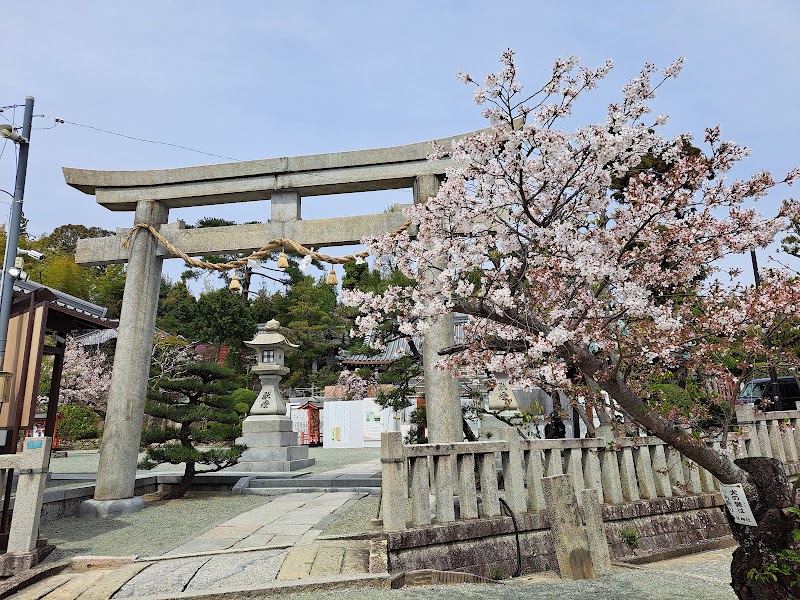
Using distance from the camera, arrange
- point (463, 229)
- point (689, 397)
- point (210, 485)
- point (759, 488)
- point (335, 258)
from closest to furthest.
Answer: point (759, 488)
point (463, 229)
point (335, 258)
point (689, 397)
point (210, 485)

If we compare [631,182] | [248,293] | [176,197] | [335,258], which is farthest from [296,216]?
[248,293]

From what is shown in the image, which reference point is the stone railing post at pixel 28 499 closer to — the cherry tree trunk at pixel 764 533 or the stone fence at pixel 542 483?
the stone fence at pixel 542 483

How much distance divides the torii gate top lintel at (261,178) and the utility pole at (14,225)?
115 centimetres

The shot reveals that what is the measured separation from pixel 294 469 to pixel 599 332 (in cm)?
1068

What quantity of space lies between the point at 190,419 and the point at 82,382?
19.2m

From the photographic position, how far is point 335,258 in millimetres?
7980

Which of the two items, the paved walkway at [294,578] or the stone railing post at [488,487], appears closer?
the paved walkway at [294,578]

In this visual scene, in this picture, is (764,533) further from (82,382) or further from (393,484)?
(82,382)

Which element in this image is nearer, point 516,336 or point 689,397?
point 516,336

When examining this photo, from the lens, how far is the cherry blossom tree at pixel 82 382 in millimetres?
24688

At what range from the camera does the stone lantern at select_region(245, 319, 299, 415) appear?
14016 mm

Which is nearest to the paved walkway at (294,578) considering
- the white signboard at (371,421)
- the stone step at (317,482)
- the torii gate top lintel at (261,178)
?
the stone step at (317,482)

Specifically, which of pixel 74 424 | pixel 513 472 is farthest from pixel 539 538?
pixel 74 424

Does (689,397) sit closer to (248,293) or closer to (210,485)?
(210,485)
